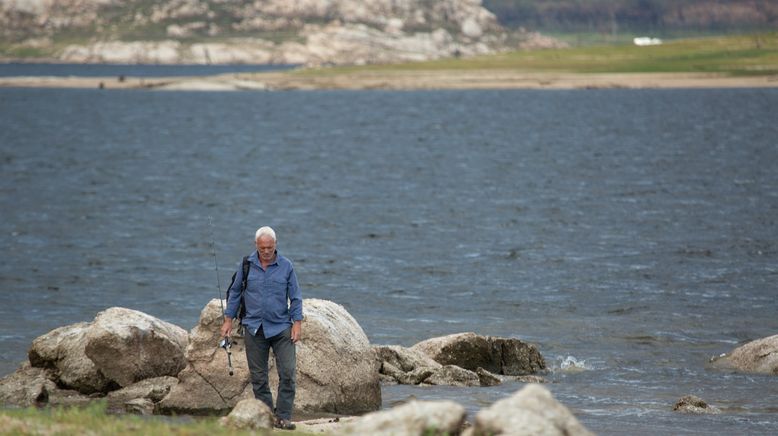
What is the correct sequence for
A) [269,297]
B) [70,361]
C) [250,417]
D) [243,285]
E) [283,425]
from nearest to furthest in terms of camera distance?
[250,417]
[283,425]
[269,297]
[243,285]
[70,361]

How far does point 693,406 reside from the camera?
2084 cm

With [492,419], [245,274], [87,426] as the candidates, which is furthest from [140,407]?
[492,419]

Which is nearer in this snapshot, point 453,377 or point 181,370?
point 181,370

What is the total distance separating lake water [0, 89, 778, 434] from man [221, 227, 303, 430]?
490 cm

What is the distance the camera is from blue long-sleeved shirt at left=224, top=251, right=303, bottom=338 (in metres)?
16.2

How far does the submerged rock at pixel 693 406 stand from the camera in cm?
2073

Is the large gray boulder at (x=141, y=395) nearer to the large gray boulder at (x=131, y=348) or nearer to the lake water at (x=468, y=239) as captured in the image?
the large gray boulder at (x=131, y=348)

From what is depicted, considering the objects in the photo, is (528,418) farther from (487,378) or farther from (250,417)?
(487,378)

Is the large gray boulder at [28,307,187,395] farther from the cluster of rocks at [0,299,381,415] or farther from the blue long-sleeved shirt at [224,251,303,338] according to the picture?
the blue long-sleeved shirt at [224,251,303,338]

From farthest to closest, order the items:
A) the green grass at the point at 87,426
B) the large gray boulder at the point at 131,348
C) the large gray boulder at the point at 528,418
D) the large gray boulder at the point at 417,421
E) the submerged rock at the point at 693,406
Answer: the submerged rock at the point at 693,406 → the large gray boulder at the point at 131,348 → the green grass at the point at 87,426 → the large gray boulder at the point at 417,421 → the large gray boulder at the point at 528,418

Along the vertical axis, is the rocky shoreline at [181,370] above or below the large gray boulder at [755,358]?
above

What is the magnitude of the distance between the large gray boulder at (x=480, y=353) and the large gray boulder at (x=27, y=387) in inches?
280

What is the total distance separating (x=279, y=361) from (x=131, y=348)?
4.61 m

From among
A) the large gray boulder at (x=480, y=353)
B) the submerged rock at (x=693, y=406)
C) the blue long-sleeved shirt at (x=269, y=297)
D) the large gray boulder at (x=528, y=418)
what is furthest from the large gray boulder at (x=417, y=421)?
the large gray boulder at (x=480, y=353)
